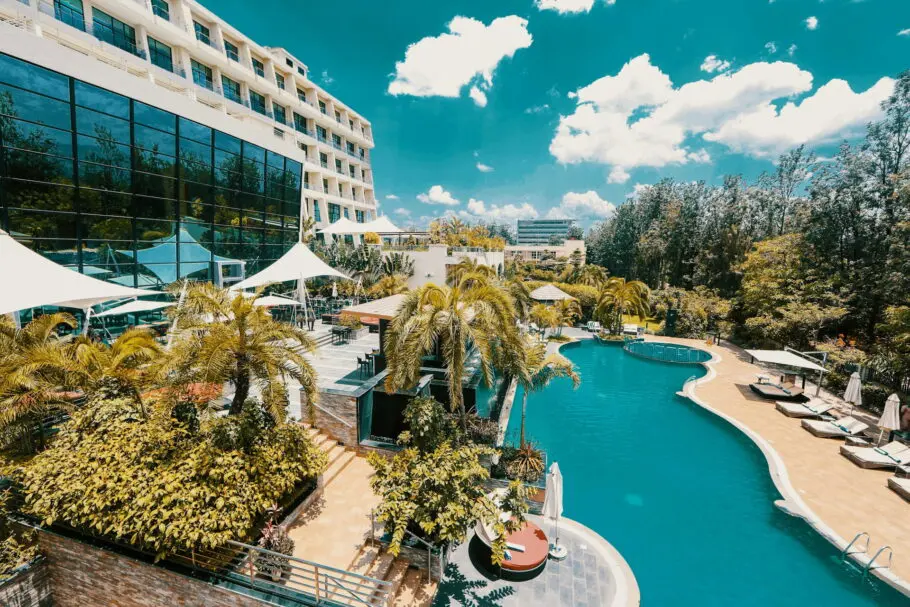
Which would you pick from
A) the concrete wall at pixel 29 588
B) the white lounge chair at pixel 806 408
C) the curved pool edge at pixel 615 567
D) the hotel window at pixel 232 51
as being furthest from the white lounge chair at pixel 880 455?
the hotel window at pixel 232 51

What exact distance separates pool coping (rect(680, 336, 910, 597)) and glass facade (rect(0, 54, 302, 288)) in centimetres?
2285

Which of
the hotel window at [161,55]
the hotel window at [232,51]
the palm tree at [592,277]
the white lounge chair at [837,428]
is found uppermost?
the hotel window at [232,51]

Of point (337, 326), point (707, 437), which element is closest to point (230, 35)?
point (337, 326)

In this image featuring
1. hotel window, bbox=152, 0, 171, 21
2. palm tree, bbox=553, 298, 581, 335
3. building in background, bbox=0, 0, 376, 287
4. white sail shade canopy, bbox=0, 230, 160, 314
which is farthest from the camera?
palm tree, bbox=553, 298, 581, 335

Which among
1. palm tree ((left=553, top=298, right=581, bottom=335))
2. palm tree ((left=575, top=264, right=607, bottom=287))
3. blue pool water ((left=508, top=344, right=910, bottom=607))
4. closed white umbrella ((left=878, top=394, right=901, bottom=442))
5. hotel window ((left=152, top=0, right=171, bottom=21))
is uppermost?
hotel window ((left=152, top=0, right=171, bottom=21))

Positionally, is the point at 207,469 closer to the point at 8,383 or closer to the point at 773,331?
the point at 8,383

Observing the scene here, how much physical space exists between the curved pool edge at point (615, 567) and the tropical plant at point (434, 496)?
301 cm

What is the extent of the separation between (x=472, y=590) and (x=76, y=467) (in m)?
7.36

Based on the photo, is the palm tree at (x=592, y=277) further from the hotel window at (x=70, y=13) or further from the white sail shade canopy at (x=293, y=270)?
the hotel window at (x=70, y=13)

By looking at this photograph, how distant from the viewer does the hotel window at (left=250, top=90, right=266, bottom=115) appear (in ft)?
103

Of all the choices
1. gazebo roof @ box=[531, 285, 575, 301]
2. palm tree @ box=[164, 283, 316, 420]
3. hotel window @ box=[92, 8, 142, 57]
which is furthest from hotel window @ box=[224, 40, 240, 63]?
palm tree @ box=[164, 283, 316, 420]

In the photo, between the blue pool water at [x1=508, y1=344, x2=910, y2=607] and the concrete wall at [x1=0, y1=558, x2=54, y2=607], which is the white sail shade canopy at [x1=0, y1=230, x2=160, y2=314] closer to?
the concrete wall at [x1=0, y1=558, x2=54, y2=607]

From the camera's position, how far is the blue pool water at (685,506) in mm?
7695

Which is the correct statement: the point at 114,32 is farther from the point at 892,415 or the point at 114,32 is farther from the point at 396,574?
the point at 892,415
